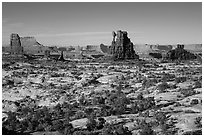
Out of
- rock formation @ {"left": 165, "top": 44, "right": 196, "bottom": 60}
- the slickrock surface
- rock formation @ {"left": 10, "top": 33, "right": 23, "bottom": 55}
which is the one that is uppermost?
rock formation @ {"left": 10, "top": 33, "right": 23, "bottom": 55}

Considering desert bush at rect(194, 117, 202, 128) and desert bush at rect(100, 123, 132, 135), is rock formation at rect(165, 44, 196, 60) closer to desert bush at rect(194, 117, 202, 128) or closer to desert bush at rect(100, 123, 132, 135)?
desert bush at rect(194, 117, 202, 128)

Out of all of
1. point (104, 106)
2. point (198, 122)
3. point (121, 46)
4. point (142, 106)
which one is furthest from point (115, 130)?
point (121, 46)

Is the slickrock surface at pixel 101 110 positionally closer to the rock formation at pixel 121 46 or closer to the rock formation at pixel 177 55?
the rock formation at pixel 121 46

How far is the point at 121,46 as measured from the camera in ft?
182

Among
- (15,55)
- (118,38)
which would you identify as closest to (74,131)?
(118,38)

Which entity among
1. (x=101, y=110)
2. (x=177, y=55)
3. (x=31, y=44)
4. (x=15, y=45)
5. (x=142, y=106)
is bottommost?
(x=101, y=110)

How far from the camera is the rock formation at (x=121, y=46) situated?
2175 inches

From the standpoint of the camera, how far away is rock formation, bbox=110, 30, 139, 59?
55.2 metres

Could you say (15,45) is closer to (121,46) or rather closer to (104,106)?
(121,46)

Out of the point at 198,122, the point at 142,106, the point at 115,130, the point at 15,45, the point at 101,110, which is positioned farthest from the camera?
the point at 15,45

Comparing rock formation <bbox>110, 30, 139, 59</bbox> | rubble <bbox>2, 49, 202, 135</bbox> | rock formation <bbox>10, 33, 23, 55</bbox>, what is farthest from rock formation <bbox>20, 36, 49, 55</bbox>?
rubble <bbox>2, 49, 202, 135</bbox>

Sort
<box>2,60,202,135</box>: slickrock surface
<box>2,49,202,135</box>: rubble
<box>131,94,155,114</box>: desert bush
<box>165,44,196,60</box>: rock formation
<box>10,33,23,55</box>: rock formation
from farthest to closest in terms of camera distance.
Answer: <box>10,33,23,55</box>: rock formation, <box>165,44,196,60</box>: rock formation, <box>131,94,155,114</box>: desert bush, <box>2,49,202,135</box>: rubble, <box>2,60,202,135</box>: slickrock surface

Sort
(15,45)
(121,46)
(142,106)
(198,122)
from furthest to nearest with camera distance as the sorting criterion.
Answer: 1. (15,45)
2. (121,46)
3. (142,106)
4. (198,122)

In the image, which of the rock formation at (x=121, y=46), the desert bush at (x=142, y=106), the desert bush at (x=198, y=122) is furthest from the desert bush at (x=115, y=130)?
the rock formation at (x=121, y=46)
